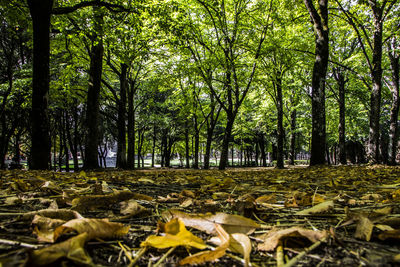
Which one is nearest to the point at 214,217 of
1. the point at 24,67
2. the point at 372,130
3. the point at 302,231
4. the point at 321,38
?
the point at 302,231

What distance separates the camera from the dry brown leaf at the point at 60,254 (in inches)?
18.7

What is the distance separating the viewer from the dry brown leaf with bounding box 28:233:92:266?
0.48 m

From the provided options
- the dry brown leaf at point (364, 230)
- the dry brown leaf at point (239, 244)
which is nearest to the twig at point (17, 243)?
the dry brown leaf at point (239, 244)

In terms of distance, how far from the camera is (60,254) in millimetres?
510

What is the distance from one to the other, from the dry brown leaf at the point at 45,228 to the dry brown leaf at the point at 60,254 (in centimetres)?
16

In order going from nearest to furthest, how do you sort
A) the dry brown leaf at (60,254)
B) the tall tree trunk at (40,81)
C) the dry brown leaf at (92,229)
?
the dry brown leaf at (60,254)
the dry brown leaf at (92,229)
the tall tree trunk at (40,81)

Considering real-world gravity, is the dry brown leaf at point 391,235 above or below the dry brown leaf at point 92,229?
below

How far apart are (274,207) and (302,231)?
0.66m

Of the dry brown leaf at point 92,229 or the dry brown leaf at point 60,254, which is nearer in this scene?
the dry brown leaf at point 60,254

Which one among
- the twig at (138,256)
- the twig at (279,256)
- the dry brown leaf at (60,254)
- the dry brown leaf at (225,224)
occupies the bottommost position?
the twig at (279,256)

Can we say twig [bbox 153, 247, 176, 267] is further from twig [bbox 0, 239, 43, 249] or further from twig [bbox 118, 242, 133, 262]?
twig [bbox 0, 239, 43, 249]

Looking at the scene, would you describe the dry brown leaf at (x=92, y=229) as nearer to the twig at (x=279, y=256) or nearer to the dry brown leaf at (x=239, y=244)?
the dry brown leaf at (x=239, y=244)

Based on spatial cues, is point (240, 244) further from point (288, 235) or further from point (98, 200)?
point (98, 200)

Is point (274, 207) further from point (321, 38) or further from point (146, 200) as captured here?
point (321, 38)
